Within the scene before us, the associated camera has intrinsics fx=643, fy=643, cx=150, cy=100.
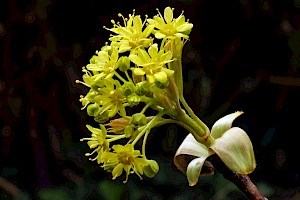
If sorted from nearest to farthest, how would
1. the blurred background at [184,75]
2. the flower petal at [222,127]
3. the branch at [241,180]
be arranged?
the branch at [241,180], the flower petal at [222,127], the blurred background at [184,75]

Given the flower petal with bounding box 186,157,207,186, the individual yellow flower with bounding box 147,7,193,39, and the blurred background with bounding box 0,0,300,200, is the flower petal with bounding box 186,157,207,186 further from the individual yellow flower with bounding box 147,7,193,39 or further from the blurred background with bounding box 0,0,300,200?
the blurred background with bounding box 0,0,300,200

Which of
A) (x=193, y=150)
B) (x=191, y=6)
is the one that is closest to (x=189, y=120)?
(x=193, y=150)

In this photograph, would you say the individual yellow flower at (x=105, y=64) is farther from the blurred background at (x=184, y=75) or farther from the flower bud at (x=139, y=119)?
the blurred background at (x=184, y=75)

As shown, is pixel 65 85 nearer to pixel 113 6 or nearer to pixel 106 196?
pixel 113 6

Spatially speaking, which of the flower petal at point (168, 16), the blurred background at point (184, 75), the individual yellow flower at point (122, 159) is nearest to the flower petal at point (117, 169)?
the individual yellow flower at point (122, 159)

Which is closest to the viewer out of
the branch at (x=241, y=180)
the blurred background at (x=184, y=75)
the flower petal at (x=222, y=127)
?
the branch at (x=241, y=180)

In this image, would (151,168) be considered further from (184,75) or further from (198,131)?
(184,75)

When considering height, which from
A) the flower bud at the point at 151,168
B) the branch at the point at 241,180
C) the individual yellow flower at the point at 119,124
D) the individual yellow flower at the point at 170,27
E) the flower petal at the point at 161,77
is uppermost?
the individual yellow flower at the point at 170,27
